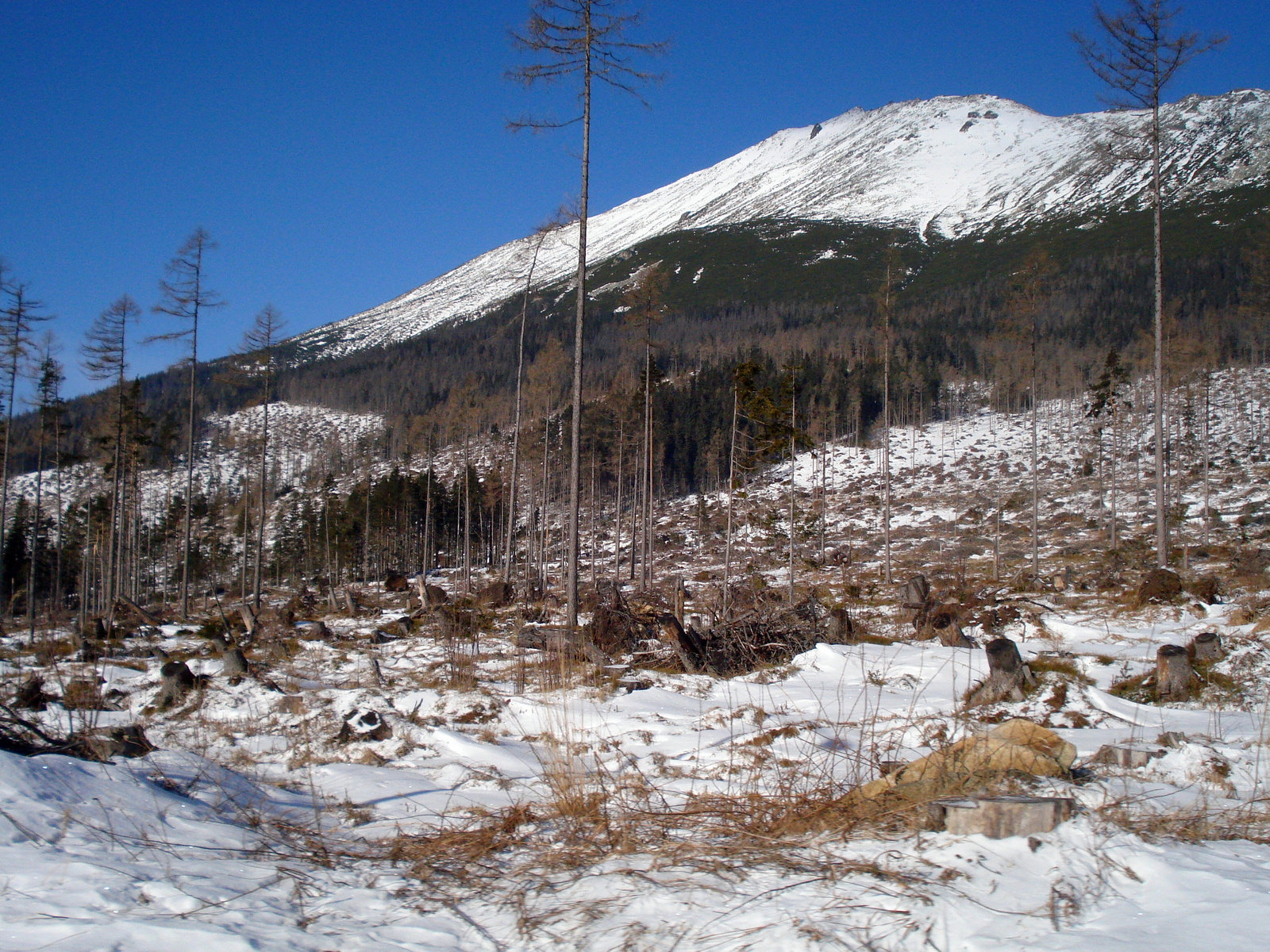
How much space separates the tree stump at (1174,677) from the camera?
7.22 m

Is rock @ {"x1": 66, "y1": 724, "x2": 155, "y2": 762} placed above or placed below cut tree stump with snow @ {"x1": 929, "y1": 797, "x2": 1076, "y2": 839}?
below

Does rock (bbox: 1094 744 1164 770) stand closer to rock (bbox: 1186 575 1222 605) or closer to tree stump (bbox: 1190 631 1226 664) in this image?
tree stump (bbox: 1190 631 1226 664)

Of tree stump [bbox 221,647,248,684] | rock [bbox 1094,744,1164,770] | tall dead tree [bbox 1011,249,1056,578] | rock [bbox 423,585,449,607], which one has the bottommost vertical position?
rock [bbox 423,585,449,607]

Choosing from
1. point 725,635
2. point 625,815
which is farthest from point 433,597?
point 625,815

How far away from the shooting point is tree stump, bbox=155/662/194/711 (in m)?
8.13

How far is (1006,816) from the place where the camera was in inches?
116

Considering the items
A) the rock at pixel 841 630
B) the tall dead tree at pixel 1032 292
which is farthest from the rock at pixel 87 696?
the tall dead tree at pixel 1032 292

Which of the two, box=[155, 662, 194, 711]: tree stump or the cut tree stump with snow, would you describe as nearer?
the cut tree stump with snow

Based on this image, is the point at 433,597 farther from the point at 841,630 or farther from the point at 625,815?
the point at 625,815

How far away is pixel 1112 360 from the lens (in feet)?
120

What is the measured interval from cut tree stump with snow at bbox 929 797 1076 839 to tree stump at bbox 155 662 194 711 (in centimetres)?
839

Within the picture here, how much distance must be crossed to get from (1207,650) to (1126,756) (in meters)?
5.25

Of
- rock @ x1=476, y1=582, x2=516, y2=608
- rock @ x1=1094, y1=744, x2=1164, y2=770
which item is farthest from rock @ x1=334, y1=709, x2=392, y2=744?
rock @ x1=476, y1=582, x2=516, y2=608

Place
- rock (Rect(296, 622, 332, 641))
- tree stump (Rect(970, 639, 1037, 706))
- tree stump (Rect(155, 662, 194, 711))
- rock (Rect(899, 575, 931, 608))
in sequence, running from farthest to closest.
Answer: rock (Rect(296, 622, 332, 641))
rock (Rect(899, 575, 931, 608))
tree stump (Rect(155, 662, 194, 711))
tree stump (Rect(970, 639, 1037, 706))
